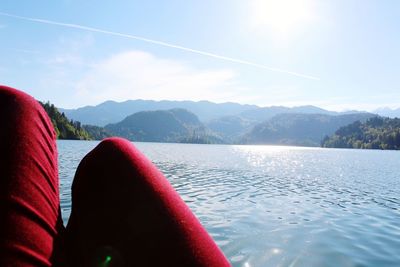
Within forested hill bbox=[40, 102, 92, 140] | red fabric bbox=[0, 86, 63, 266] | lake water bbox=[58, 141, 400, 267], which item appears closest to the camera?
red fabric bbox=[0, 86, 63, 266]

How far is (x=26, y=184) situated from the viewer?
1.55 meters

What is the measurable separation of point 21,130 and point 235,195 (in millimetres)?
22926

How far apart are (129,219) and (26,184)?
544mm

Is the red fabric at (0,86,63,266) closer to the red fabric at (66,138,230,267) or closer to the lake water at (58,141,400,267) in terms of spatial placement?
the red fabric at (66,138,230,267)

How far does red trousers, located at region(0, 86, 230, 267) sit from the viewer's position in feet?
4.46

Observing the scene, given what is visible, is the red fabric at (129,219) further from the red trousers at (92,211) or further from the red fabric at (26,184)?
the red fabric at (26,184)

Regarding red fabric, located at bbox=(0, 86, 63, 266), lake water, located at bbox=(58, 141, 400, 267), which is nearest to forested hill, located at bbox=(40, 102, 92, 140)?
lake water, located at bbox=(58, 141, 400, 267)

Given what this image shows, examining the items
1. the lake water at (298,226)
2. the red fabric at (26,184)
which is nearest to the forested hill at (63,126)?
the lake water at (298,226)

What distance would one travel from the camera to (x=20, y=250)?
1.29m

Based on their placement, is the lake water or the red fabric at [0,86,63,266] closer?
the red fabric at [0,86,63,266]

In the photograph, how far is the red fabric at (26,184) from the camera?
4.37ft

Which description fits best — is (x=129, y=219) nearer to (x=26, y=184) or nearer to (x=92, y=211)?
(x=92, y=211)

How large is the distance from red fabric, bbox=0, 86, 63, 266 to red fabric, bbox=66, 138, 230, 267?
0.16m

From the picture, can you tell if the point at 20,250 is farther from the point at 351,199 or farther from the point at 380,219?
the point at 351,199
